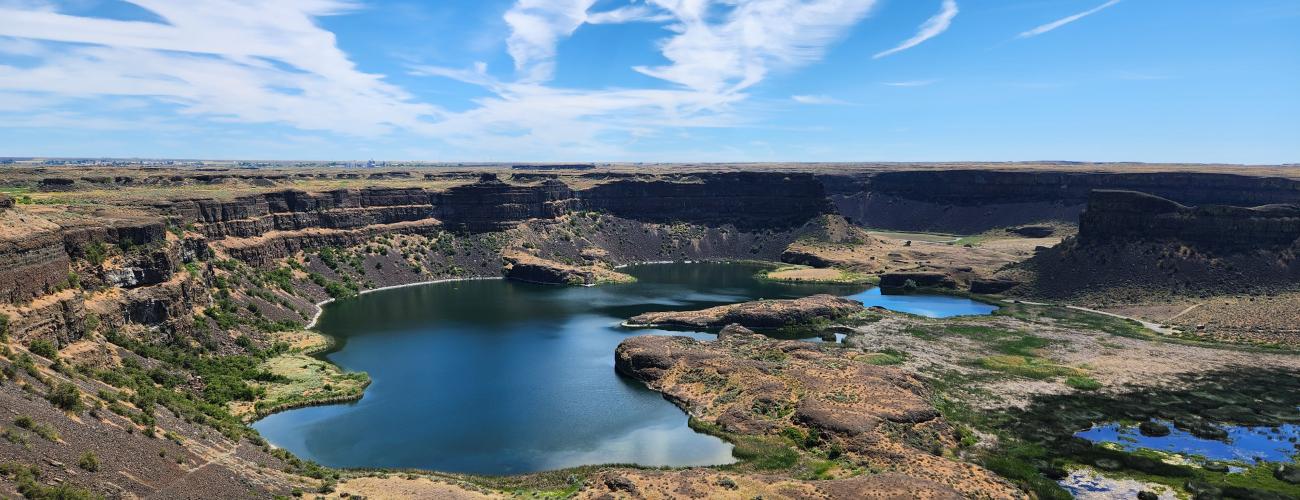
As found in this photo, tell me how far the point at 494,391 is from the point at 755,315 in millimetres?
38921

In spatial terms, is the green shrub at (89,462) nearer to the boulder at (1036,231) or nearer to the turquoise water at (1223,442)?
the turquoise water at (1223,442)

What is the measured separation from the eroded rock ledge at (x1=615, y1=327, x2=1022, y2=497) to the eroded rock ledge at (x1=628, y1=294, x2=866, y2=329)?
506 inches

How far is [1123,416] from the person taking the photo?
5941cm

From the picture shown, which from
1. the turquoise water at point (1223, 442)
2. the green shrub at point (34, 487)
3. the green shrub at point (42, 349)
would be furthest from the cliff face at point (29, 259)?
the turquoise water at point (1223, 442)

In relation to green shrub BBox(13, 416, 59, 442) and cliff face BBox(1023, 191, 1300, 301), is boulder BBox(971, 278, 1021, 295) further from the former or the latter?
green shrub BBox(13, 416, 59, 442)

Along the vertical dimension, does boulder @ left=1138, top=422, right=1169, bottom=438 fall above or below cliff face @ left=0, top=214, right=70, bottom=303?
below

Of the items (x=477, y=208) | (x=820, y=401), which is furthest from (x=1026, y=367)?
(x=477, y=208)

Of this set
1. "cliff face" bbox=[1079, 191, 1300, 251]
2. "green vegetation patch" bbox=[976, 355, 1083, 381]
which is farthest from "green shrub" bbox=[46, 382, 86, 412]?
"cliff face" bbox=[1079, 191, 1300, 251]

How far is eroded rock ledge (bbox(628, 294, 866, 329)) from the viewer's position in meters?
93.4

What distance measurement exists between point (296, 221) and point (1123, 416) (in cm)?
11373

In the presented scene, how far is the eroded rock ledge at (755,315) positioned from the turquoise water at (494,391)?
4781mm

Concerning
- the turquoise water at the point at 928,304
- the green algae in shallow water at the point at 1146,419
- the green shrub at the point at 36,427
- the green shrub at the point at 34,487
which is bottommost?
the turquoise water at the point at 928,304

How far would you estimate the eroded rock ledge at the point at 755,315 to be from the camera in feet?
306

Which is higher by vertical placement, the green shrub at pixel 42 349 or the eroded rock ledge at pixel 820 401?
the green shrub at pixel 42 349
